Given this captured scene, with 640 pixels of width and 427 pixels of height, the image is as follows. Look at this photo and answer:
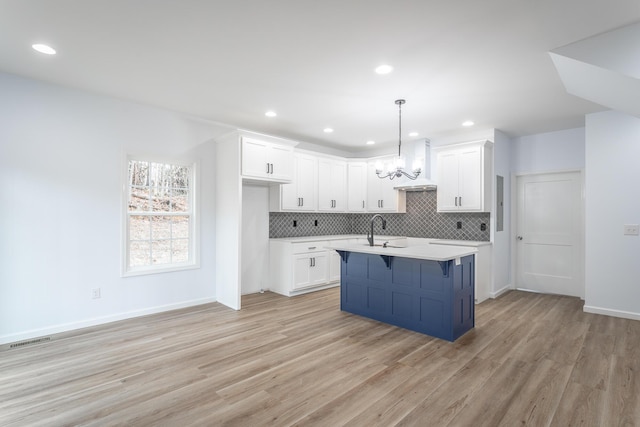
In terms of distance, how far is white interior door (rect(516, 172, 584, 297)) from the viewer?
17.0 ft

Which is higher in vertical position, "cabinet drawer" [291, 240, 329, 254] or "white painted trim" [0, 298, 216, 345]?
"cabinet drawer" [291, 240, 329, 254]

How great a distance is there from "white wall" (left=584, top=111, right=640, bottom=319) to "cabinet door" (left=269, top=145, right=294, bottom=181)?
423cm

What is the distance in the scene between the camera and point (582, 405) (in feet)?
7.44

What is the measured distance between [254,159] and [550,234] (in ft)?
16.5

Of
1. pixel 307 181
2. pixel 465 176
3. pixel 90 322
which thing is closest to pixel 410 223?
pixel 465 176

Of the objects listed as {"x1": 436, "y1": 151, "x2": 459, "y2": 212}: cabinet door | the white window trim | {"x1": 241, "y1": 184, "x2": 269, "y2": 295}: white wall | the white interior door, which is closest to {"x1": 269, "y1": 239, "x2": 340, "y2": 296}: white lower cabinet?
{"x1": 241, "y1": 184, "x2": 269, "y2": 295}: white wall

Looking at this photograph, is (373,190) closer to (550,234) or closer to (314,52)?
(550,234)

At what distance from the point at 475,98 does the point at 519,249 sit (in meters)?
3.22

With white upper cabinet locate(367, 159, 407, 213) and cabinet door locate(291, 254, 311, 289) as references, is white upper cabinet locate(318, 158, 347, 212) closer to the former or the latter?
white upper cabinet locate(367, 159, 407, 213)

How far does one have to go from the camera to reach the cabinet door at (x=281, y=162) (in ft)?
16.1

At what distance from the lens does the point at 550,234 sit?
17.8 feet

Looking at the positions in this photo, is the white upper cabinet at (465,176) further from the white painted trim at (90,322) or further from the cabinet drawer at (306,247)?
the white painted trim at (90,322)

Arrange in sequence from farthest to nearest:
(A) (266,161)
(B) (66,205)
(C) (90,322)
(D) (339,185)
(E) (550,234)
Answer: (D) (339,185) → (E) (550,234) → (A) (266,161) → (C) (90,322) → (B) (66,205)

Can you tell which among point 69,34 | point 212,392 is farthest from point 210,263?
point 69,34
